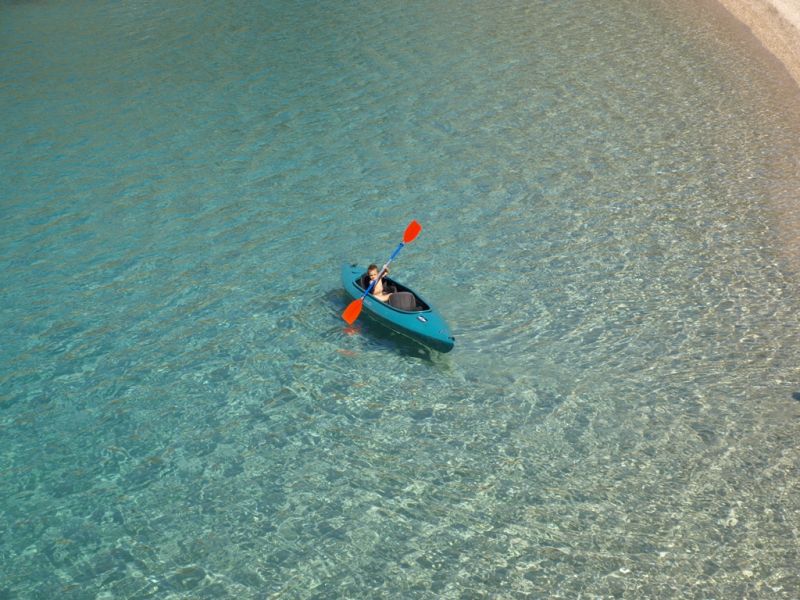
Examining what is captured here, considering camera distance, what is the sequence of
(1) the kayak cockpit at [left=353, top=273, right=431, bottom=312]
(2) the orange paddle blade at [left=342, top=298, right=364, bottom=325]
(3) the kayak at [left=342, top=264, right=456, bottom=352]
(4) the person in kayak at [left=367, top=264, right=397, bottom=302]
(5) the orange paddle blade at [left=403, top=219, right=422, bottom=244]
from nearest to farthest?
(3) the kayak at [left=342, top=264, right=456, bottom=352] < (1) the kayak cockpit at [left=353, top=273, right=431, bottom=312] < (2) the orange paddle blade at [left=342, top=298, right=364, bottom=325] < (4) the person in kayak at [left=367, top=264, right=397, bottom=302] < (5) the orange paddle blade at [left=403, top=219, right=422, bottom=244]

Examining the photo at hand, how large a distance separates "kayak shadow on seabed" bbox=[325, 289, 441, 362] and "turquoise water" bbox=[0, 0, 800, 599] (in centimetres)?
7

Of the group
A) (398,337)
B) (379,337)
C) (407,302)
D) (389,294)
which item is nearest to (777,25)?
(389,294)

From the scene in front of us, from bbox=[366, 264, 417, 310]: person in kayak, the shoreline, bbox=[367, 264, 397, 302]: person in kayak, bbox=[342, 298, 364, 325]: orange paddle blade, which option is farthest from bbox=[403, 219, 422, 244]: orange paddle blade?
the shoreline

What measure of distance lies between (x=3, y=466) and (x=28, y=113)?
603 inches

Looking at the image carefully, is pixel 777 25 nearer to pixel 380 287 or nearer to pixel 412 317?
pixel 380 287

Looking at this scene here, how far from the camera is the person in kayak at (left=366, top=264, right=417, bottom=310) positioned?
15.1m

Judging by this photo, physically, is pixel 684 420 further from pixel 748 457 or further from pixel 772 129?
pixel 772 129

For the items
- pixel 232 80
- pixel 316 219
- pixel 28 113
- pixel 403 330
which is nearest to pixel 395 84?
pixel 232 80

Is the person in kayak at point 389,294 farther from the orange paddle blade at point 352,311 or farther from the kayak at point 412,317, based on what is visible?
the orange paddle blade at point 352,311

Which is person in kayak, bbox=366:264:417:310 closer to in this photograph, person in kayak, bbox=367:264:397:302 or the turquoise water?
person in kayak, bbox=367:264:397:302

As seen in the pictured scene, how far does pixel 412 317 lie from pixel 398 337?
80 cm

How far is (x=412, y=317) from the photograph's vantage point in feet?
48.1

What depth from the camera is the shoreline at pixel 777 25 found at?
1073 inches

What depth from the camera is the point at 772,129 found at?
75.8 ft
